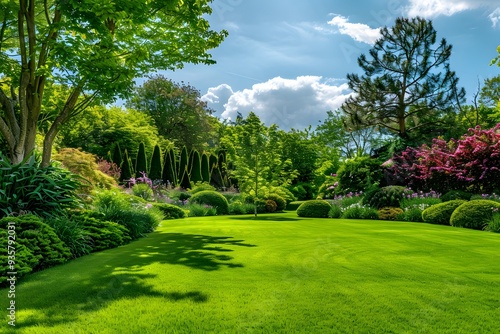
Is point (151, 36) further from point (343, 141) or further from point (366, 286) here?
point (343, 141)

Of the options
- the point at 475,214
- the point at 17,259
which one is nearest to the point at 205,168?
the point at 475,214

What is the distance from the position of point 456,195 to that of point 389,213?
112 inches

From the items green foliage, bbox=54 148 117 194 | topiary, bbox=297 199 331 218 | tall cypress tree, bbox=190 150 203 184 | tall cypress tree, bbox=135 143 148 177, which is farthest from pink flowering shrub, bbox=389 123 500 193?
tall cypress tree, bbox=135 143 148 177

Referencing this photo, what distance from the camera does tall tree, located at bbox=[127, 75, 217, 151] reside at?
45250mm

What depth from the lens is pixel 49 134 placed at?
10.3m

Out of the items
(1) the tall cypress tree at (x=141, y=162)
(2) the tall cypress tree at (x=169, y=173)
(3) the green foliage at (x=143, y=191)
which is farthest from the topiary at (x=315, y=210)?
(1) the tall cypress tree at (x=141, y=162)

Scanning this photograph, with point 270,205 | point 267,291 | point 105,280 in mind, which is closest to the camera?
point 267,291

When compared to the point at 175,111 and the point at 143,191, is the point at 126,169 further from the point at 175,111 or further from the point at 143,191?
the point at 175,111

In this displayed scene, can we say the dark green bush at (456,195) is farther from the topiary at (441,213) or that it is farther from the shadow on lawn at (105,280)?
the shadow on lawn at (105,280)

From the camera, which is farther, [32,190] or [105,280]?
[32,190]

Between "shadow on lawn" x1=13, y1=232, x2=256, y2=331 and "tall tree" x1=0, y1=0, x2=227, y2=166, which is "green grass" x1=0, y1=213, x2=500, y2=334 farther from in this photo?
"tall tree" x1=0, y1=0, x2=227, y2=166

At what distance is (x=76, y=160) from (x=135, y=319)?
11.9 m

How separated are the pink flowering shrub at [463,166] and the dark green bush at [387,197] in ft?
4.94

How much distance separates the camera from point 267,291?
175 inches
